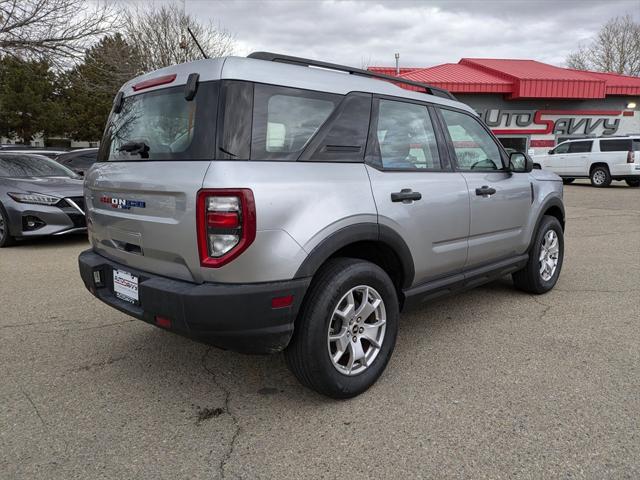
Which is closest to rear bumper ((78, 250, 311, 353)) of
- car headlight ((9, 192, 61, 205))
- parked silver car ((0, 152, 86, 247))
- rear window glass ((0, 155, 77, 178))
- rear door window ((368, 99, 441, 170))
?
rear door window ((368, 99, 441, 170))

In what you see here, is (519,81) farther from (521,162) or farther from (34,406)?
(34,406)

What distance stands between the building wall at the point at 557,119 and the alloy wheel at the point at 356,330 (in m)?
23.1

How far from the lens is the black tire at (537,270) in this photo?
175 inches

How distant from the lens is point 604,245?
717 centimetres

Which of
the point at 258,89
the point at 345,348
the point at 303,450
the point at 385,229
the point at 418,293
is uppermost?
the point at 258,89

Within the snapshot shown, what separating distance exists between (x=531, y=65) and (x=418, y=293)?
2778 cm

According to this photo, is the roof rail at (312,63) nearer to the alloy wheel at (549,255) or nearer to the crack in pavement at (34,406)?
the alloy wheel at (549,255)

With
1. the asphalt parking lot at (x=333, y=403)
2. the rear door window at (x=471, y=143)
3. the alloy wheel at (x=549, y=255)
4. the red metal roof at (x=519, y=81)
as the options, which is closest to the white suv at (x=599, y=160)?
the red metal roof at (x=519, y=81)

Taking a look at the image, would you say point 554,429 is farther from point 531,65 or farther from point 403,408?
point 531,65

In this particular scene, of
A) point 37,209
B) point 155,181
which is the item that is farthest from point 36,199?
point 155,181

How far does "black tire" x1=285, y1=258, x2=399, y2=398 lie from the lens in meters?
2.49

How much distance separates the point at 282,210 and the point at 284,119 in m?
0.54

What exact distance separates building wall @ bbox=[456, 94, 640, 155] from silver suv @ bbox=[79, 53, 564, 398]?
74.0ft

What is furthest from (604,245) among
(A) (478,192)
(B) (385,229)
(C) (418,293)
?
(B) (385,229)
